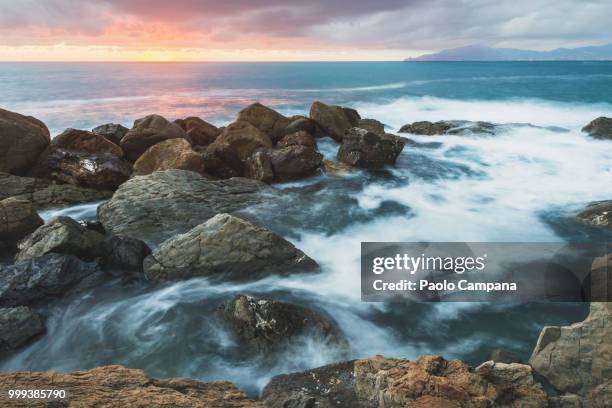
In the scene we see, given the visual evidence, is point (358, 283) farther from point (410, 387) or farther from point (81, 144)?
point (81, 144)

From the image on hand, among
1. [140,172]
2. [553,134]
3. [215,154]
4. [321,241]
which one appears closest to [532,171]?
[553,134]

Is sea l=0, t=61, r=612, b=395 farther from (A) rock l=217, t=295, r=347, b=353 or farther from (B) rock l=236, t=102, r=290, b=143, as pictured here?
(B) rock l=236, t=102, r=290, b=143

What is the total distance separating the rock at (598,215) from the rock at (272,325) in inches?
295

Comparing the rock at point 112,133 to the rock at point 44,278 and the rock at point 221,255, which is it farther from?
the rock at point 221,255

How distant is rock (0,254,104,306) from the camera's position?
671cm

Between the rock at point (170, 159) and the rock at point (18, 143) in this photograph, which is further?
the rock at point (170, 159)

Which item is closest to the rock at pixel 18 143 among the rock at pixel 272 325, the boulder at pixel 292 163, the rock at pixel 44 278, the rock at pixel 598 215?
the rock at pixel 44 278

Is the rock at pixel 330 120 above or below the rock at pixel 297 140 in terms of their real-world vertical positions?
above

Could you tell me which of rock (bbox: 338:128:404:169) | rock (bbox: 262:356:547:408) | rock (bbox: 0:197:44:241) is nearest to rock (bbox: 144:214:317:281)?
rock (bbox: 262:356:547:408)

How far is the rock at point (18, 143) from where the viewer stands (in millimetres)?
11711

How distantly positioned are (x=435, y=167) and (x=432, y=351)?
10290 millimetres

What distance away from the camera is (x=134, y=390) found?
3.82 m

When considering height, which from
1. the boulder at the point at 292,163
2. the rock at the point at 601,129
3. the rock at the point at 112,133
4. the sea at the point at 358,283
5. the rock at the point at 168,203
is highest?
the rock at the point at 112,133

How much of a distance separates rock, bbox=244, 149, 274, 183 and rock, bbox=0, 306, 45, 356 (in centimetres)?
715
